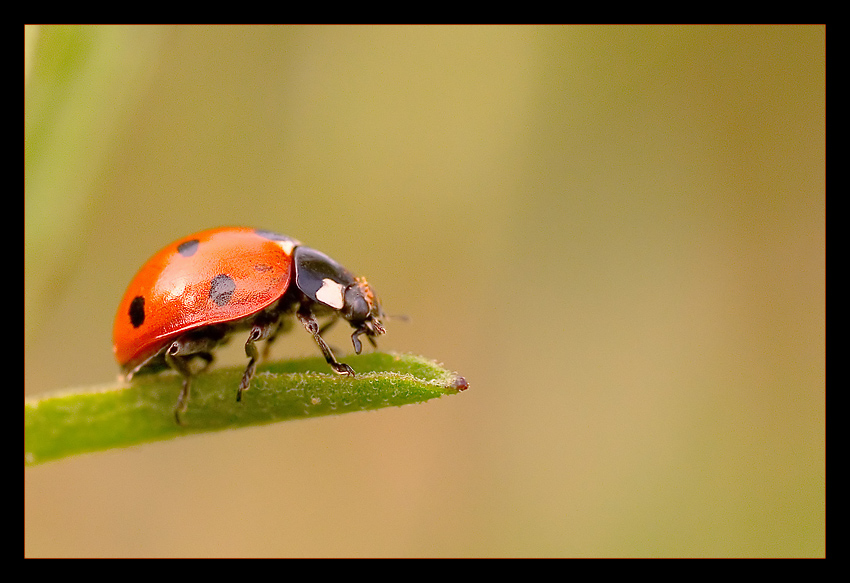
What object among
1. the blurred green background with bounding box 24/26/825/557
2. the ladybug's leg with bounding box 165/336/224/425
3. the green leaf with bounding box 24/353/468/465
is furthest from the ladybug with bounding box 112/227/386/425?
the blurred green background with bounding box 24/26/825/557

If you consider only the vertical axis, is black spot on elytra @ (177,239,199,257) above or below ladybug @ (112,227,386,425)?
above

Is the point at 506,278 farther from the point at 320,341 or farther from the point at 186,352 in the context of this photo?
the point at 186,352

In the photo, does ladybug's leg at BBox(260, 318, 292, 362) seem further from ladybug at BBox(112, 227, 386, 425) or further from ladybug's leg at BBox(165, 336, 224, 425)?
ladybug's leg at BBox(165, 336, 224, 425)

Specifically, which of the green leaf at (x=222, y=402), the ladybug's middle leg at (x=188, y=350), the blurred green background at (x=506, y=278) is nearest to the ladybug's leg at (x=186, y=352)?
the ladybug's middle leg at (x=188, y=350)

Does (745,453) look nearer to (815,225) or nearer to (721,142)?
(815,225)

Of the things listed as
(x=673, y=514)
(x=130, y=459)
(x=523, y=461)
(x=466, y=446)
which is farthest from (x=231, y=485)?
(x=673, y=514)

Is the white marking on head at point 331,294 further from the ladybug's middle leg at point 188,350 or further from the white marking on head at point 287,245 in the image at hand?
the ladybug's middle leg at point 188,350
